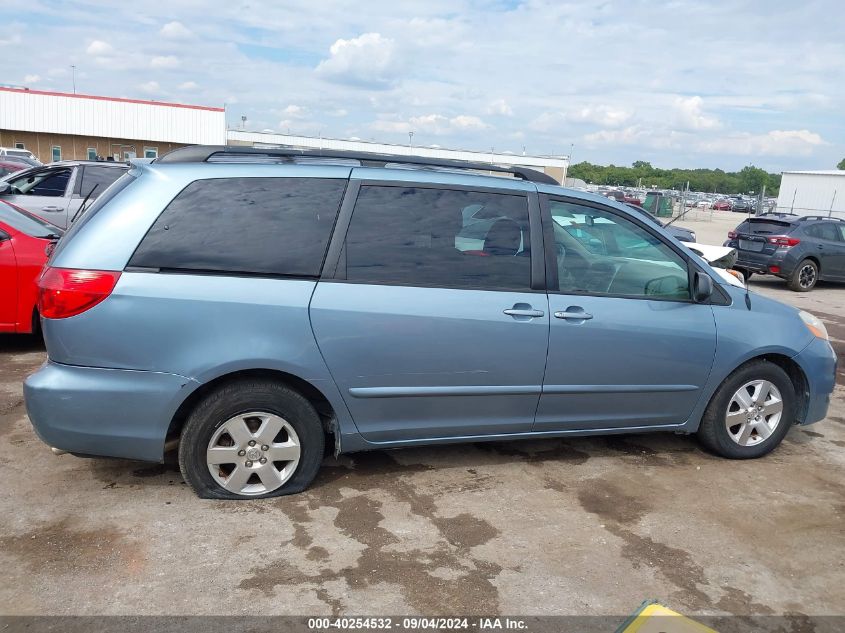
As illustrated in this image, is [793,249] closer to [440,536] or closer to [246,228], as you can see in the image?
[440,536]

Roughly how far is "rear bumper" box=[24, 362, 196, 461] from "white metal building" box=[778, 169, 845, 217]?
3942 cm

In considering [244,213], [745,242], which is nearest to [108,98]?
[745,242]

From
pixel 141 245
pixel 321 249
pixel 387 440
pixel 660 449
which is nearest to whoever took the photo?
pixel 141 245

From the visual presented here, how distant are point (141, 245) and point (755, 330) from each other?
371 centimetres

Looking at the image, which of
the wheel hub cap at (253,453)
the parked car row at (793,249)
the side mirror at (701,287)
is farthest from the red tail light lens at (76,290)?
the parked car row at (793,249)

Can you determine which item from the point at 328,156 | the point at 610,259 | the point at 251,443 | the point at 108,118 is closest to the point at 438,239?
the point at 328,156

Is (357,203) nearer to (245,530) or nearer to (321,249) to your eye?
(321,249)

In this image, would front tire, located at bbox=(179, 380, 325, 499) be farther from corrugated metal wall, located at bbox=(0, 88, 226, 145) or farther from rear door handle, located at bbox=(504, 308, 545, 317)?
corrugated metal wall, located at bbox=(0, 88, 226, 145)

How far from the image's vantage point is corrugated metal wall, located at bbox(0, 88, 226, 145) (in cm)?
3903

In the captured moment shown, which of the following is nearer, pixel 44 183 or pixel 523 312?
pixel 523 312

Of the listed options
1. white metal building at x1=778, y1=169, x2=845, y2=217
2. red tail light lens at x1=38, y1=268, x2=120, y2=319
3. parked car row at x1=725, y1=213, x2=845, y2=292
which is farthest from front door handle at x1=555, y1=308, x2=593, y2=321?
white metal building at x1=778, y1=169, x2=845, y2=217

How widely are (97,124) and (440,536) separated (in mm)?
42544

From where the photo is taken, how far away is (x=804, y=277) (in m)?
14.6

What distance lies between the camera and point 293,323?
3.62 metres
